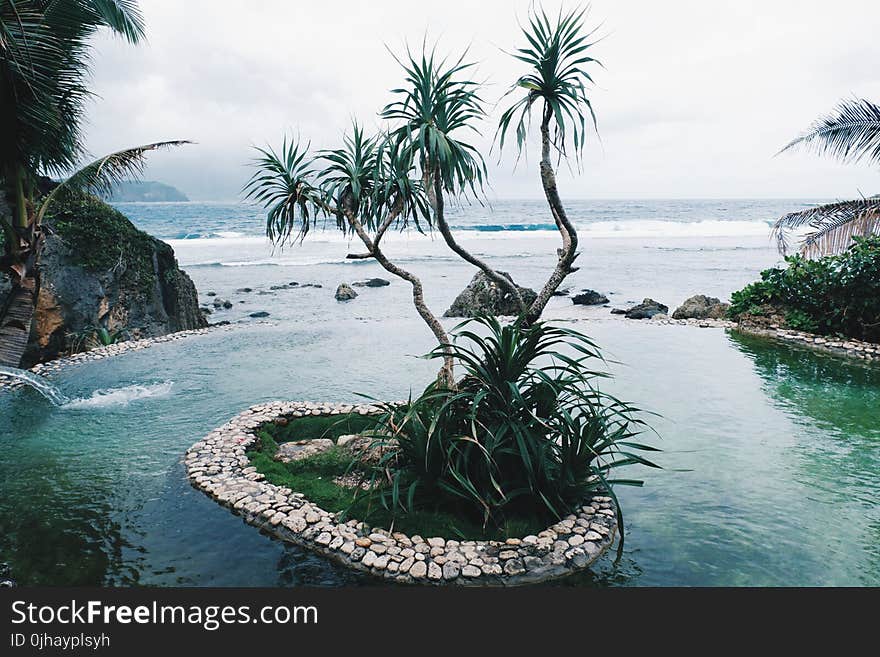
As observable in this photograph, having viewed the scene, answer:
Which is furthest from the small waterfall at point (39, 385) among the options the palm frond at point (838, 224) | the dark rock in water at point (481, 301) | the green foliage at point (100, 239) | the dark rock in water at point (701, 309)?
the dark rock in water at point (701, 309)

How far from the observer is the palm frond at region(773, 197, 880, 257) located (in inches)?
390

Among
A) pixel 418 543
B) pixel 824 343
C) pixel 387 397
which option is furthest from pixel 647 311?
pixel 418 543

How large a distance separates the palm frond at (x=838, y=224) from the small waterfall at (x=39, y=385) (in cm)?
1266

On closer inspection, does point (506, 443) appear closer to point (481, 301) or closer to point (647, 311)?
point (481, 301)

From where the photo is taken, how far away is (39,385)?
7906 millimetres

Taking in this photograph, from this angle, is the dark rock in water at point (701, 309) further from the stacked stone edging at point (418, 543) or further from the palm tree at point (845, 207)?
the stacked stone edging at point (418, 543)

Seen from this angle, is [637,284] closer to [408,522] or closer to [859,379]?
[859,379]

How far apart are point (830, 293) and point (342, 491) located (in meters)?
10.9

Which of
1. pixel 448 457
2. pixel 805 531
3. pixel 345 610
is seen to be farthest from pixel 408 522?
pixel 805 531

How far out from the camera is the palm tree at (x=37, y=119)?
6340mm

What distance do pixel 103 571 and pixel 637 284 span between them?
2193cm

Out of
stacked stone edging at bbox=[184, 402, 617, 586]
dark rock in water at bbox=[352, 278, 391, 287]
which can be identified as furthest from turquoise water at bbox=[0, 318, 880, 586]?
dark rock in water at bbox=[352, 278, 391, 287]

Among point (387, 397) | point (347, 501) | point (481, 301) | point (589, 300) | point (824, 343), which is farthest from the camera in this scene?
point (589, 300)

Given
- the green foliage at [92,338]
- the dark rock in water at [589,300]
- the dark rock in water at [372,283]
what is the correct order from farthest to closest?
the dark rock in water at [372,283]
the dark rock in water at [589,300]
the green foliage at [92,338]
